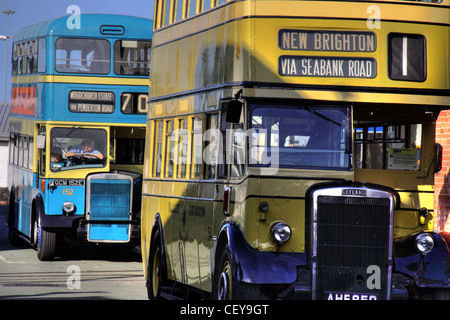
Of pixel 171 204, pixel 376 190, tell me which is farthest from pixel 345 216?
pixel 171 204

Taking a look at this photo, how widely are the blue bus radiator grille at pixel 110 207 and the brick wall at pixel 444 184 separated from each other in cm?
706

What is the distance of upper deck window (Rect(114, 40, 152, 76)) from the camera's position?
21469 millimetres

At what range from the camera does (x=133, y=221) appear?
2098cm

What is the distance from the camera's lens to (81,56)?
2133 centimetres

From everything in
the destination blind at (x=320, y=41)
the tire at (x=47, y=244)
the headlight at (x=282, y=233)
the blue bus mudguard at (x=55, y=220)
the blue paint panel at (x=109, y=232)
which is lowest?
the tire at (x=47, y=244)

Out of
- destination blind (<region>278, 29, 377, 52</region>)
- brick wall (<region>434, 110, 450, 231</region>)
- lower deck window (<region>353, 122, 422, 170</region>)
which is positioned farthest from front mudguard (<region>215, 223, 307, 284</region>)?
brick wall (<region>434, 110, 450, 231</region>)

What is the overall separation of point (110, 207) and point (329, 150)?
35.9ft

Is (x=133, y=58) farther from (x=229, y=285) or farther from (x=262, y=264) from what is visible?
(x=262, y=264)

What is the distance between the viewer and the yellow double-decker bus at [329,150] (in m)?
10.4

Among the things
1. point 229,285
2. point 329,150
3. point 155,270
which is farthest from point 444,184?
point 229,285

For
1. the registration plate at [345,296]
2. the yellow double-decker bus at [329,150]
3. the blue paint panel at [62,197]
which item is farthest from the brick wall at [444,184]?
the blue paint panel at [62,197]

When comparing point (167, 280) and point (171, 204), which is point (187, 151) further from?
point (167, 280)
